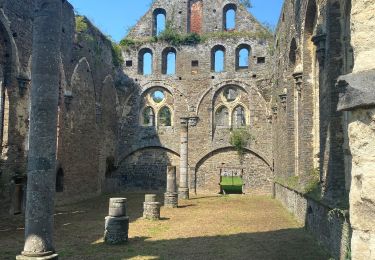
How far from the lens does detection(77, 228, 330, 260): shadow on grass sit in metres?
7.30

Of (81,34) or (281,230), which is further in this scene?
(81,34)

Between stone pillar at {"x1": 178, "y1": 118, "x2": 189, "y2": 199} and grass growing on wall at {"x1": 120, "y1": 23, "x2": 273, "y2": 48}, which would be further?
grass growing on wall at {"x1": 120, "y1": 23, "x2": 273, "y2": 48}

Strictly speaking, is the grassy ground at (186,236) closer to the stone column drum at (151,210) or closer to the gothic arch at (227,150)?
the stone column drum at (151,210)

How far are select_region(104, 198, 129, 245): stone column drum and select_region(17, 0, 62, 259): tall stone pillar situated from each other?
9.01 ft

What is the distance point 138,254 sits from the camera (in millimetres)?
7410

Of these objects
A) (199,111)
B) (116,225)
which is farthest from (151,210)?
(199,111)

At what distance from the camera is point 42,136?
5609 mm

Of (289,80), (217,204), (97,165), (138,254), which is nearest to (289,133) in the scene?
(289,80)

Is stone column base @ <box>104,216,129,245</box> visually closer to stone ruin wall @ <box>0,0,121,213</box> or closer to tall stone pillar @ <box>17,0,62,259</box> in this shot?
tall stone pillar @ <box>17,0,62,259</box>

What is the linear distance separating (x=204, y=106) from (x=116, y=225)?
13.4 metres

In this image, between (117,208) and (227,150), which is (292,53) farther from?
(117,208)

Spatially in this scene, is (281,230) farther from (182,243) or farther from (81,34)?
(81,34)

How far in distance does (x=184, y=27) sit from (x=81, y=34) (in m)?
6.74

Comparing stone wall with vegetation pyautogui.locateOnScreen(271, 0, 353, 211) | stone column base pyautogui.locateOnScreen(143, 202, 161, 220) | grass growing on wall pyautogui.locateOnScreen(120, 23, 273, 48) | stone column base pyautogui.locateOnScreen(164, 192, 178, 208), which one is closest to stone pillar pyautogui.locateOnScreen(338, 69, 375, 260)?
stone wall with vegetation pyautogui.locateOnScreen(271, 0, 353, 211)
